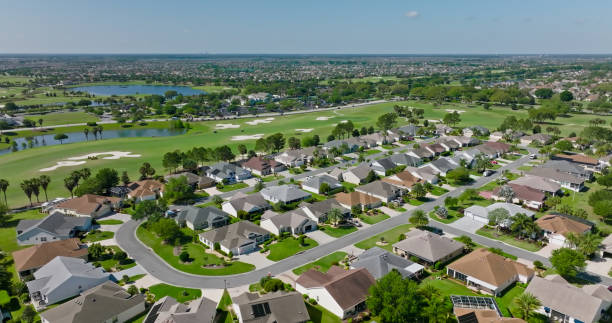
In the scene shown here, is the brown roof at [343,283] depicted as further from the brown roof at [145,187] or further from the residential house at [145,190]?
the brown roof at [145,187]

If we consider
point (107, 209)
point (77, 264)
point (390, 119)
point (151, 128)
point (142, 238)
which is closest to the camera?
point (77, 264)

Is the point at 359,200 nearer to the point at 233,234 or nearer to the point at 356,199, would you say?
the point at 356,199

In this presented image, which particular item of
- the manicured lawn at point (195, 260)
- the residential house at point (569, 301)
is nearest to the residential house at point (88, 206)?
the manicured lawn at point (195, 260)

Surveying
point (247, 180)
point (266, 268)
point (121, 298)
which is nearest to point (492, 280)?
point (266, 268)

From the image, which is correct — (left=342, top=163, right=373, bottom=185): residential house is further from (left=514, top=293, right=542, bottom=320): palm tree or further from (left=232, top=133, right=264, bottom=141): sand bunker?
(left=232, top=133, right=264, bottom=141): sand bunker

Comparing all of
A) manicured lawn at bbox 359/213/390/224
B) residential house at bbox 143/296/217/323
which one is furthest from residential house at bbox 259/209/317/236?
residential house at bbox 143/296/217/323

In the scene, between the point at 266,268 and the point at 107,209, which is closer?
the point at 266,268

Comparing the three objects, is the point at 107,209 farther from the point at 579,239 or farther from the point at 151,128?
the point at 151,128
